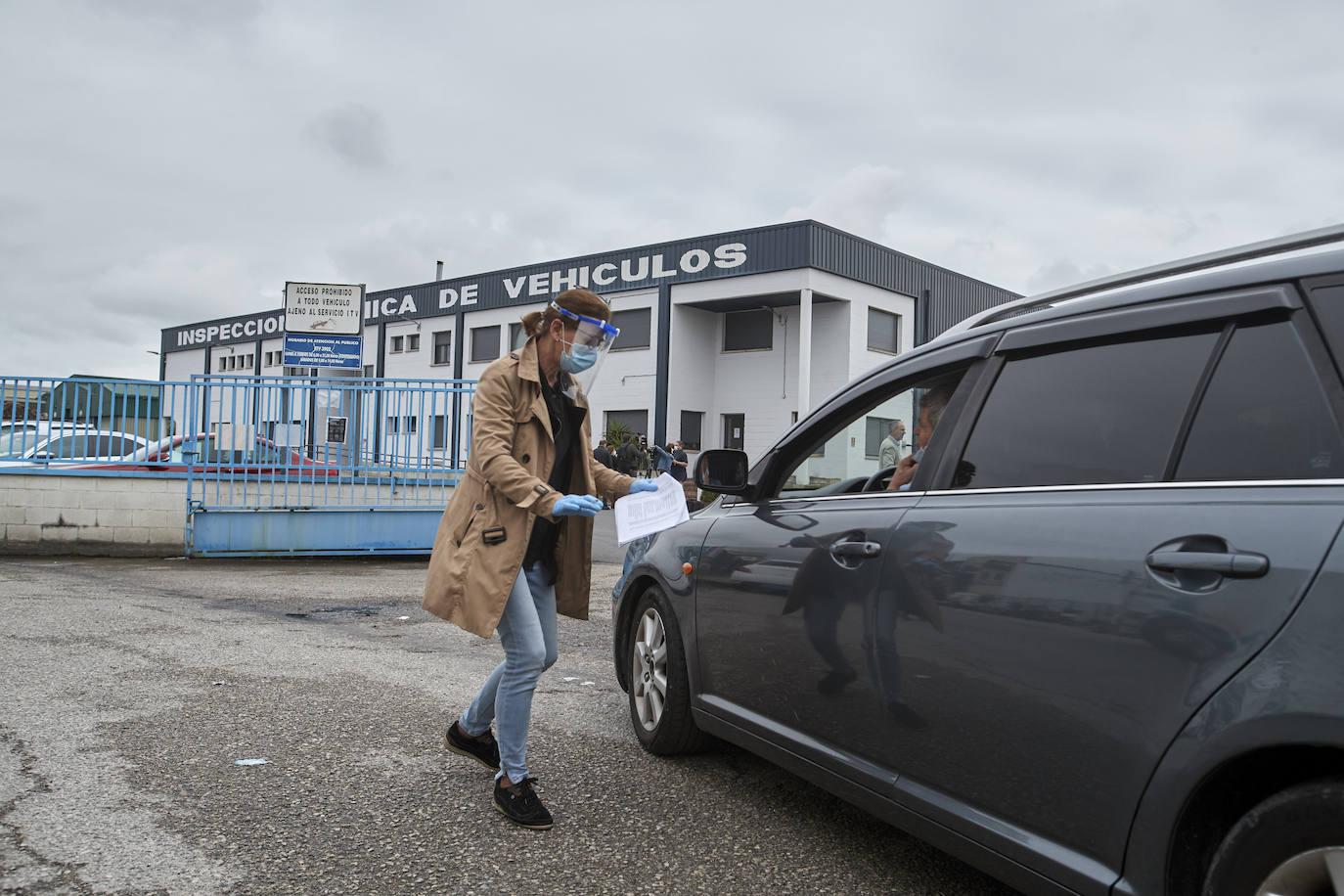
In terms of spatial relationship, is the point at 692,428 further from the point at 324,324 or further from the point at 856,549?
the point at 856,549

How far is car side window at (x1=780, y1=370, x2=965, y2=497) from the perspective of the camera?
10.3 feet

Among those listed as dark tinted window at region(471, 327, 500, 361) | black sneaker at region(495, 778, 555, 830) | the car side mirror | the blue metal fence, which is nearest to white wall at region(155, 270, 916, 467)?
dark tinted window at region(471, 327, 500, 361)

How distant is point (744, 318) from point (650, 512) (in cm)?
2697

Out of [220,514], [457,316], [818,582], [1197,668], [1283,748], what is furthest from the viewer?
[457,316]

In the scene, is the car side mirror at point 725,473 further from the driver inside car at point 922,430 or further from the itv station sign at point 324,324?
the itv station sign at point 324,324

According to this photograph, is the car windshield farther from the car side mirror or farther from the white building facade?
the white building facade

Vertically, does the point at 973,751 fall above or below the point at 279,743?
above

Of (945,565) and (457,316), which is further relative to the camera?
(457,316)

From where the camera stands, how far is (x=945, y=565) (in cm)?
264

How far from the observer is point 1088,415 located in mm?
2535

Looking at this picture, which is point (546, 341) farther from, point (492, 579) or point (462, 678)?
point (462, 678)

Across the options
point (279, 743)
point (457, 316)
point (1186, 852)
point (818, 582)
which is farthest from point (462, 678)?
point (457, 316)

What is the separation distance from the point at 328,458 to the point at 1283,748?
10817mm

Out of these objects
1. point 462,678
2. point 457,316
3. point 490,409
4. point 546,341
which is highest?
point 457,316
